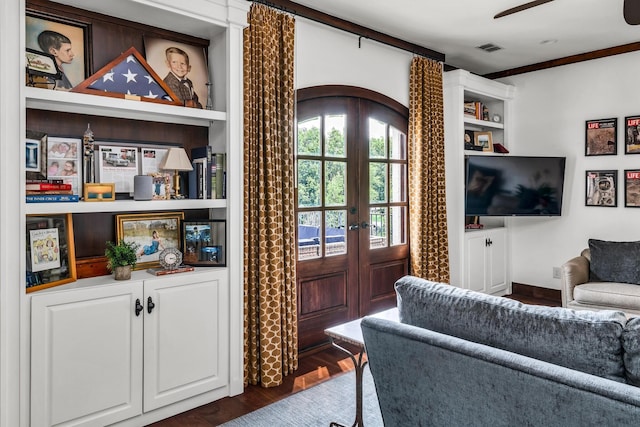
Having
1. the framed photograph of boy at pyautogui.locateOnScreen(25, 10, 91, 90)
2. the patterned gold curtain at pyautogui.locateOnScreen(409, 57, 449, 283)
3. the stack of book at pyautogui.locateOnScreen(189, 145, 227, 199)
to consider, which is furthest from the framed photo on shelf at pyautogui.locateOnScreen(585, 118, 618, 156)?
the framed photograph of boy at pyautogui.locateOnScreen(25, 10, 91, 90)

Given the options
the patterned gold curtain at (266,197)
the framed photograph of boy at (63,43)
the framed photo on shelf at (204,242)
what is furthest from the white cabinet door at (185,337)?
the framed photograph of boy at (63,43)

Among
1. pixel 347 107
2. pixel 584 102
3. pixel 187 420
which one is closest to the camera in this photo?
pixel 187 420

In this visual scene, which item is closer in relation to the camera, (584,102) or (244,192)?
(244,192)

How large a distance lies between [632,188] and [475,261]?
166 centimetres

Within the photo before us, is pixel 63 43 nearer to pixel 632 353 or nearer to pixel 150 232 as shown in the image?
pixel 150 232

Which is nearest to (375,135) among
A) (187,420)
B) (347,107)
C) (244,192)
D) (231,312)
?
(347,107)

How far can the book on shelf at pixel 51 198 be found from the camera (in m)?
2.17

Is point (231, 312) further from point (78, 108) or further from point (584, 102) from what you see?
point (584, 102)

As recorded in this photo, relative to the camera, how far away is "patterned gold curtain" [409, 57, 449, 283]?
168 inches

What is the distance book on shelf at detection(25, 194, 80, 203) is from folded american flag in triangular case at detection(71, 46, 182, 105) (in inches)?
21.9

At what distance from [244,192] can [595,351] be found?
7.09 feet

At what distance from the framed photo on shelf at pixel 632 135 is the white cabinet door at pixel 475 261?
163cm

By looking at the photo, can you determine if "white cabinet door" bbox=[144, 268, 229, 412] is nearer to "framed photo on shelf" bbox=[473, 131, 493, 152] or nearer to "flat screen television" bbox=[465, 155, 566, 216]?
"flat screen television" bbox=[465, 155, 566, 216]

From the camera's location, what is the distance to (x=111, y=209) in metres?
2.40
